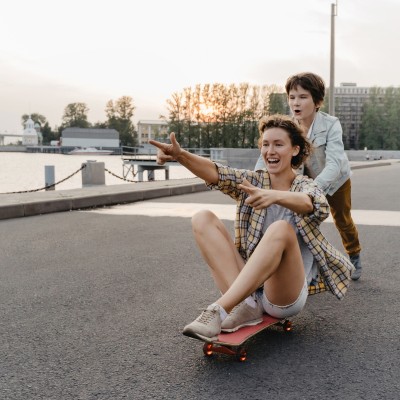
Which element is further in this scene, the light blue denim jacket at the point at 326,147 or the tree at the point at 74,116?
the tree at the point at 74,116

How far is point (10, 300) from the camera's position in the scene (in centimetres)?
414

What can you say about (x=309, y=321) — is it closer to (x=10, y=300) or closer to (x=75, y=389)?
(x=75, y=389)

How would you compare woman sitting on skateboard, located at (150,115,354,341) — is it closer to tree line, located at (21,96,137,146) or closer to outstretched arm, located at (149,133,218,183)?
outstretched arm, located at (149,133,218,183)

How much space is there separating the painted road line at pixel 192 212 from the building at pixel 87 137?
4951 inches

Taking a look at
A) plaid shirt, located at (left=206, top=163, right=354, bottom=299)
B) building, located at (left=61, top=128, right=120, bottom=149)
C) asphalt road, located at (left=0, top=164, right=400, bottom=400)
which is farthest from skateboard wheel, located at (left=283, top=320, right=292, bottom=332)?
building, located at (left=61, top=128, right=120, bottom=149)

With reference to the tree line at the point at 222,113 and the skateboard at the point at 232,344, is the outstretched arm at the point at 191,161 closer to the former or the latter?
the skateboard at the point at 232,344

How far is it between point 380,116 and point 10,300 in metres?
94.3

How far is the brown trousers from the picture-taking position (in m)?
4.67

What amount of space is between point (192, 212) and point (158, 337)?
6880 mm

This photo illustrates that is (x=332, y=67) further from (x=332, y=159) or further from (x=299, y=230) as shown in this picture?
(x=299, y=230)

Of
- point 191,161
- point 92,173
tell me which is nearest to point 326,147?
point 191,161

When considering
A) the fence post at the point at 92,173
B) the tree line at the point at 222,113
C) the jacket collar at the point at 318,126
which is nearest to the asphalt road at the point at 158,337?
the jacket collar at the point at 318,126

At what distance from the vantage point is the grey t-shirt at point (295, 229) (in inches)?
122


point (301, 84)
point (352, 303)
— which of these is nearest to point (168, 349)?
point (352, 303)
